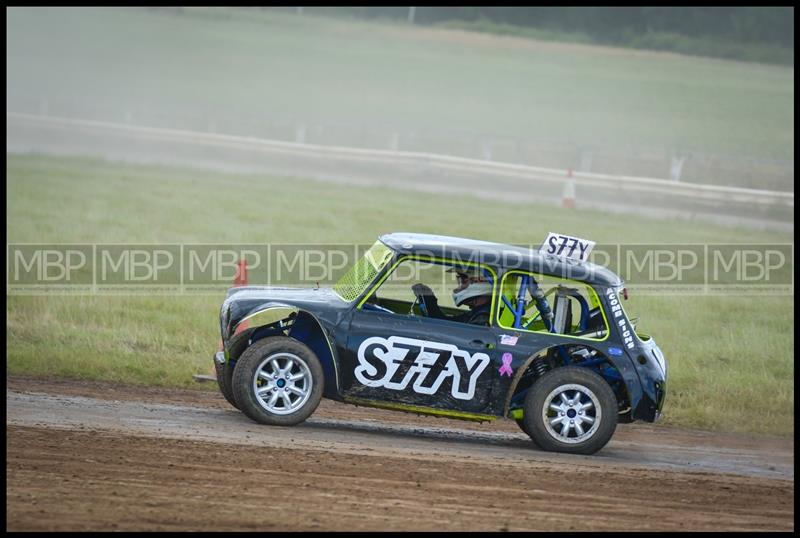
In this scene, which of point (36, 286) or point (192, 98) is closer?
point (36, 286)

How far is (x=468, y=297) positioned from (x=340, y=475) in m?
2.62

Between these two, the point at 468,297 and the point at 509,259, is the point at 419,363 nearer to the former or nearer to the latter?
the point at 468,297

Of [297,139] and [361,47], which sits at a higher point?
[361,47]

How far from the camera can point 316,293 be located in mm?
10289

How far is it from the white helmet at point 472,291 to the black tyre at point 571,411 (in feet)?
3.13

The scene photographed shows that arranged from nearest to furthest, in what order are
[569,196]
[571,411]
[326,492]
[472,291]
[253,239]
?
[326,492]
[571,411]
[472,291]
[253,239]
[569,196]

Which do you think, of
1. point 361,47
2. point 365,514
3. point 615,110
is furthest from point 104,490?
point 361,47

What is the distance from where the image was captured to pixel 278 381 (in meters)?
9.67

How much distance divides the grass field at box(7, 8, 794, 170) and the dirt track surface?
30.3 metres

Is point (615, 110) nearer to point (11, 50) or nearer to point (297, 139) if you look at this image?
point (297, 139)

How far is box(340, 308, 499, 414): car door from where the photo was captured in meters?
9.64

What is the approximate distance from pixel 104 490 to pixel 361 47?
59.6 m
